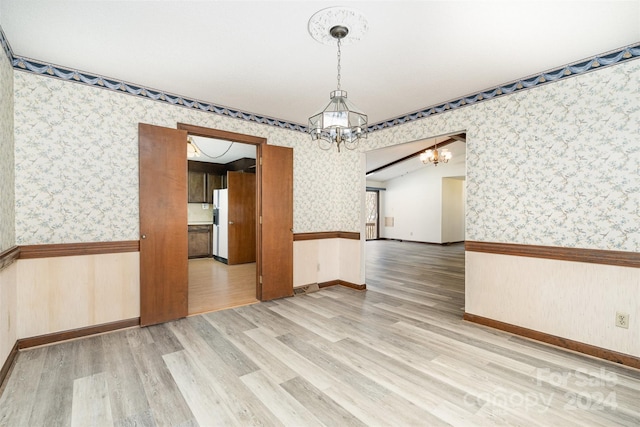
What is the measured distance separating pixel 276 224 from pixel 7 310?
2.71 metres

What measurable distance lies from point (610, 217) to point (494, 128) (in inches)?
51.5

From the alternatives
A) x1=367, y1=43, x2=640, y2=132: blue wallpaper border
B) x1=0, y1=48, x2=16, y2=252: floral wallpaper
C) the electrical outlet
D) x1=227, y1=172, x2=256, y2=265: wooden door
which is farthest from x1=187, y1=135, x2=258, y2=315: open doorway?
the electrical outlet

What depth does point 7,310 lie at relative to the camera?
7.54ft

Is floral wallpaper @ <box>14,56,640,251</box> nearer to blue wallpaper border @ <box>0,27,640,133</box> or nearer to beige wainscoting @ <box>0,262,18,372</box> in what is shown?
blue wallpaper border @ <box>0,27,640,133</box>

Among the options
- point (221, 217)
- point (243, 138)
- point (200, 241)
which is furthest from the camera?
point (200, 241)

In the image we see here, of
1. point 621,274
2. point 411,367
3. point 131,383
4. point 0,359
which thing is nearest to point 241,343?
point 131,383

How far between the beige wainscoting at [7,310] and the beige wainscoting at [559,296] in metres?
4.26

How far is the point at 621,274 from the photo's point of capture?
7.91ft

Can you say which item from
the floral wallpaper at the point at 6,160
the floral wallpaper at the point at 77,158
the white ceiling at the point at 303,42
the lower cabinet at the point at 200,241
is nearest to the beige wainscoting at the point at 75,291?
the floral wallpaper at the point at 77,158

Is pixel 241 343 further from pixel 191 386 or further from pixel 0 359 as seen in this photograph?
pixel 0 359

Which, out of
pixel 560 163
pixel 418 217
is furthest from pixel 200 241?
pixel 418 217

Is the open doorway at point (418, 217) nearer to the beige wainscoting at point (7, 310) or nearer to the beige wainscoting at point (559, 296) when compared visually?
the beige wainscoting at point (559, 296)

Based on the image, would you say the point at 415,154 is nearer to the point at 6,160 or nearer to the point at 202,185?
the point at 202,185

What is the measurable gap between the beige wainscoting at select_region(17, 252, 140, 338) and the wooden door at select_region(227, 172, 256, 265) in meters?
3.48
